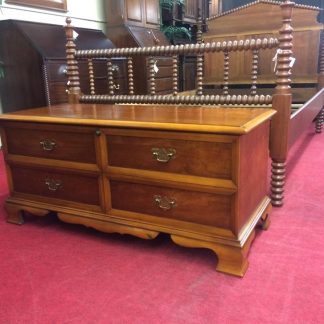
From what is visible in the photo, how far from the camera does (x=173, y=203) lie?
4.43 ft

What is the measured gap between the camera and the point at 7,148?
171 centimetres

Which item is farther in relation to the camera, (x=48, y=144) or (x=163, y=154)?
(x=48, y=144)

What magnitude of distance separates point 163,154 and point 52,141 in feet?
1.82

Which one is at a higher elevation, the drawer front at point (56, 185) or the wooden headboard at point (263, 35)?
the wooden headboard at point (263, 35)

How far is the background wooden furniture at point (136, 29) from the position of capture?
4.34 m

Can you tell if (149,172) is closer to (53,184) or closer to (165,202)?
(165,202)

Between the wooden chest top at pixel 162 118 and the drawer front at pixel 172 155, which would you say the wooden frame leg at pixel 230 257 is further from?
the wooden chest top at pixel 162 118

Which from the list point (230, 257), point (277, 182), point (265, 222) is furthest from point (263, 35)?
point (230, 257)

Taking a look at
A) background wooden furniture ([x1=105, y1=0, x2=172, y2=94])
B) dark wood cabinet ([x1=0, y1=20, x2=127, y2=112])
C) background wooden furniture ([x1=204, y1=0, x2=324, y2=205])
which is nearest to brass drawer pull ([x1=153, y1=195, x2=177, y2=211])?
background wooden furniture ([x1=204, y1=0, x2=324, y2=205])

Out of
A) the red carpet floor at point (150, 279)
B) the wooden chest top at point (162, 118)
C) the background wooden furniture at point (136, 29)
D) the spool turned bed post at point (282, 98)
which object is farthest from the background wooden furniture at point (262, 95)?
the background wooden furniture at point (136, 29)

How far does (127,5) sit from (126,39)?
0.41m

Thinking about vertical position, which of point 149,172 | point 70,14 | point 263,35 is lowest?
point 149,172

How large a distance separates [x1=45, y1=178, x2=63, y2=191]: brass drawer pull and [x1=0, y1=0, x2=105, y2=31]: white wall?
249 centimetres

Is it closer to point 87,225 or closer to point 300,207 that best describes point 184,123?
point 87,225
